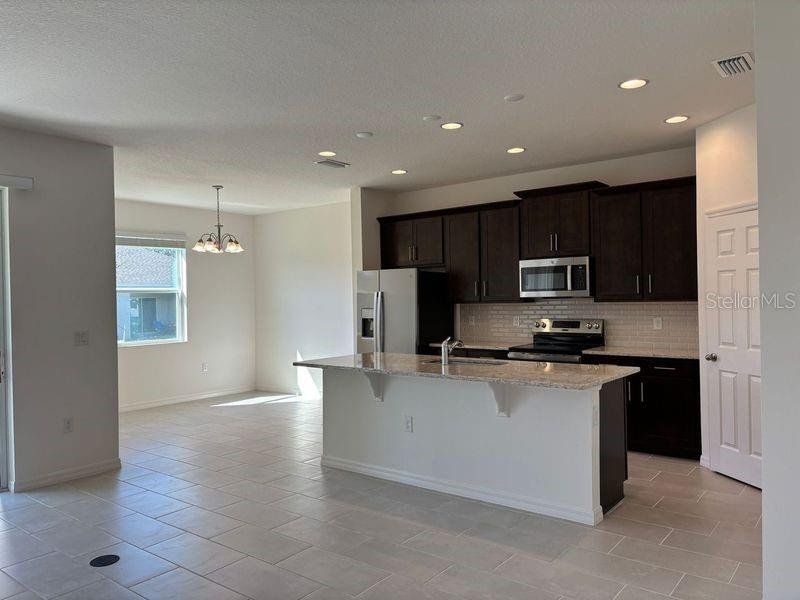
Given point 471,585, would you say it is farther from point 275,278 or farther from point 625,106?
point 275,278

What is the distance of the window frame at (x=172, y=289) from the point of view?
25.6 ft

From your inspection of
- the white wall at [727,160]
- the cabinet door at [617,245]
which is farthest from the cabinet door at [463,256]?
Result: the white wall at [727,160]

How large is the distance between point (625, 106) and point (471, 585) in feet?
10.7

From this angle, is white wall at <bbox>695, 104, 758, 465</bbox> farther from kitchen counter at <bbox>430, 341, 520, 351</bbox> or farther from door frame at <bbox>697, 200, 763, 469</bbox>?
kitchen counter at <bbox>430, 341, 520, 351</bbox>

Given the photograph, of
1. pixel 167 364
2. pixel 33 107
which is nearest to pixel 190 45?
pixel 33 107

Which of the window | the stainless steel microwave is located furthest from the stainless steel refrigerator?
the window

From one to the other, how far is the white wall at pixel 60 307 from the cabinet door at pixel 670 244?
15.2 feet

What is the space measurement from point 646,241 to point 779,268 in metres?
3.26

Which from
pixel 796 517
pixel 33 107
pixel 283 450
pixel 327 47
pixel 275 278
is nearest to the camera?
pixel 796 517

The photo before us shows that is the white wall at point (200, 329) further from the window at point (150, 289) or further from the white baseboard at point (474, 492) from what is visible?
the white baseboard at point (474, 492)

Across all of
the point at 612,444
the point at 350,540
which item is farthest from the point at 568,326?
the point at 350,540

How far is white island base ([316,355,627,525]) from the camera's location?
375 centimetres

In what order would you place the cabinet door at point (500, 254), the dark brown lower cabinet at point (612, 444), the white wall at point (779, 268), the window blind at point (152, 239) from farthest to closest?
1. the window blind at point (152, 239)
2. the cabinet door at point (500, 254)
3. the dark brown lower cabinet at point (612, 444)
4. the white wall at point (779, 268)

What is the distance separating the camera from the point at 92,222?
16.3 feet
